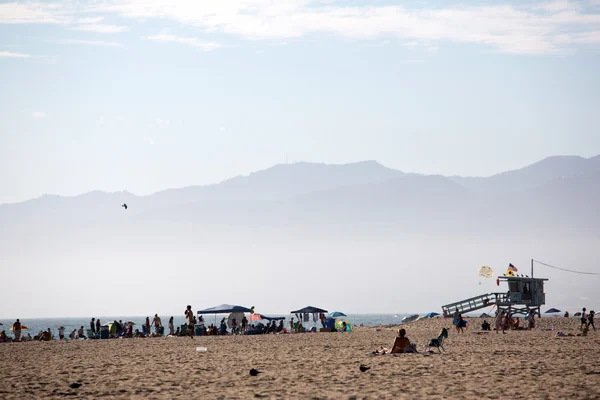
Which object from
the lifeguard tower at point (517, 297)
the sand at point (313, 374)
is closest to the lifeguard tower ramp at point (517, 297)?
the lifeguard tower at point (517, 297)

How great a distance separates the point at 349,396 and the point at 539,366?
6.09 meters

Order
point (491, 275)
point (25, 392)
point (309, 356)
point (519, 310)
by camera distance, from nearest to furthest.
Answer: point (25, 392) < point (309, 356) < point (519, 310) < point (491, 275)

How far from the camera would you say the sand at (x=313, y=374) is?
51.2 feet

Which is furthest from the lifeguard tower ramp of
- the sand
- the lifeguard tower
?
the sand

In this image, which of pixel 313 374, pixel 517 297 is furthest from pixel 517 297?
pixel 313 374

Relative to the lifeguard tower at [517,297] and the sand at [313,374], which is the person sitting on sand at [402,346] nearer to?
the sand at [313,374]

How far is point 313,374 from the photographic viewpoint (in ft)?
60.6

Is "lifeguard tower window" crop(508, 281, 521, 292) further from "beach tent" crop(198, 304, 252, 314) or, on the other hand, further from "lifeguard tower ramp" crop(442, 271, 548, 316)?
"beach tent" crop(198, 304, 252, 314)

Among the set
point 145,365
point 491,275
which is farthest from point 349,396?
point 491,275

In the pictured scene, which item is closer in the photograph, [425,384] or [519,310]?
[425,384]

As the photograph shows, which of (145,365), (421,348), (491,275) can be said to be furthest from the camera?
(491,275)

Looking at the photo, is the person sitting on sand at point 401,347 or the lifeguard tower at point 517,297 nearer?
the person sitting on sand at point 401,347

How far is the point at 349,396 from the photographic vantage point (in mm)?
15078

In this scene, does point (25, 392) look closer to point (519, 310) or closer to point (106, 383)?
point (106, 383)
